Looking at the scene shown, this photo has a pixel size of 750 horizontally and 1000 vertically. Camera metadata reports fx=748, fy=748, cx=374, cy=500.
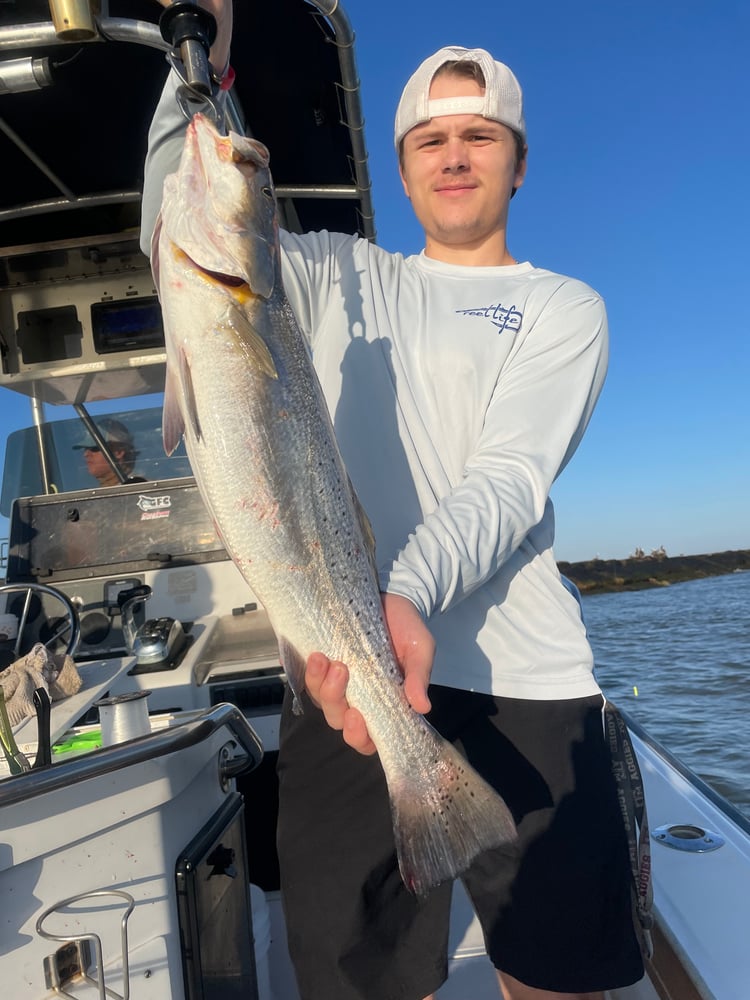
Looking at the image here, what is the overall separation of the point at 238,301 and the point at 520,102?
3.90 ft

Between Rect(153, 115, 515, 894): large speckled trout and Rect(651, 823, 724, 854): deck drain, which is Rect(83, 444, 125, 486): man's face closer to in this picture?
Rect(153, 115, 515, 894): large speckled trout

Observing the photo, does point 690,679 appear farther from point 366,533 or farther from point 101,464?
point 366,533

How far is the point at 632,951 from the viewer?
202 cm

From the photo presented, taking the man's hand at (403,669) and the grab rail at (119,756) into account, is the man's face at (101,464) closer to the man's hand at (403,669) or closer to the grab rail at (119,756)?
the grab rail at (119,756)

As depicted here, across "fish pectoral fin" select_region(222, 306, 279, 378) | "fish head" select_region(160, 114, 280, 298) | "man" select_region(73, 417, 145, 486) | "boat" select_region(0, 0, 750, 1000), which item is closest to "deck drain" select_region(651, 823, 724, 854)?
"boat" select_region(0, 0, 750, 1000)

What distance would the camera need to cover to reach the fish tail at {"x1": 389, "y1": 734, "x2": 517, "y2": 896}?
1.74m

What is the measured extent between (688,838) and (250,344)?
2.88 metres

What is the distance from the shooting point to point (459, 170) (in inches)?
89.2

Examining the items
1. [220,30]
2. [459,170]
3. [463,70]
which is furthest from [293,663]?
[463,70]

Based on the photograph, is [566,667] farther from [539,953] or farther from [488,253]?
[488,253]

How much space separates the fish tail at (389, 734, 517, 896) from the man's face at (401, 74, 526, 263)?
1607 millimetres

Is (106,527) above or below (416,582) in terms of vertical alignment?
above

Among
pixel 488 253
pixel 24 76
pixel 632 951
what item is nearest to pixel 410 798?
pixel 632 951

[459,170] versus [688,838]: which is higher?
[459,170]
